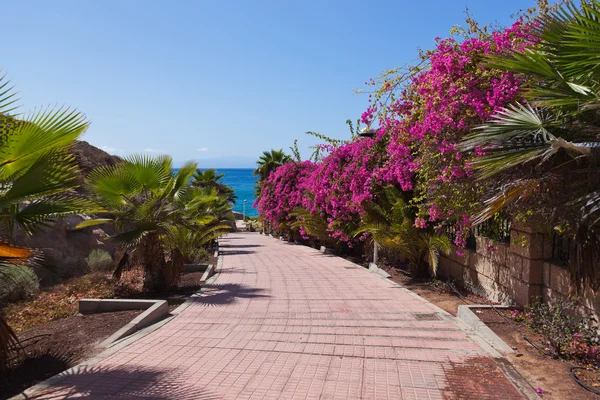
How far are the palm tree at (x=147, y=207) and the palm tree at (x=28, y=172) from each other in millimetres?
4341

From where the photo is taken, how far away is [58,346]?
20.3 ft

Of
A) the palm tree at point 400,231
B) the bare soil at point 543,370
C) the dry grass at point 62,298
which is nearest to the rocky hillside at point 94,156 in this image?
the dry grass at point 62,298

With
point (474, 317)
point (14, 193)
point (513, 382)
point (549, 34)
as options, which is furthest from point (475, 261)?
point (14, 193)

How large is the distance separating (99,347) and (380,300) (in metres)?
5.24

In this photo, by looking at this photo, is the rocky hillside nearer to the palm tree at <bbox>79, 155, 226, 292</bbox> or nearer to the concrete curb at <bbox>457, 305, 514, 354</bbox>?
the palm tree at <bbox>79, 155, 226, 292</bbox>

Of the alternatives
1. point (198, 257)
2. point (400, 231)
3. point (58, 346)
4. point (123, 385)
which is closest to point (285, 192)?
point (198, 257)

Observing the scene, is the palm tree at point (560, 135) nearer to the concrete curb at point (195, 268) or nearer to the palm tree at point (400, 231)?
the palm tree at point (400, 231)

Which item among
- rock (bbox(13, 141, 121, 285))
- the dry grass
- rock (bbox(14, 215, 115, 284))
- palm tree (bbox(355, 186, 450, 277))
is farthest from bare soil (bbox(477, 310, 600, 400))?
rock (bbox(14, 215, 115, 284))

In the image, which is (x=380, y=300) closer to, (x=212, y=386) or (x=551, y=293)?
(x=551, y=293)

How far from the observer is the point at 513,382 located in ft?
15.4

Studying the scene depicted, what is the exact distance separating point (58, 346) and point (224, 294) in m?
4.08

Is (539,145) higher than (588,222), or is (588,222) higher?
(539,145)

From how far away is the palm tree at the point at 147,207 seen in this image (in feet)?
29.6

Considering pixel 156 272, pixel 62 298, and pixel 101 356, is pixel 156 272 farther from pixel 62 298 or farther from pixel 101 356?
pixel 101 356
